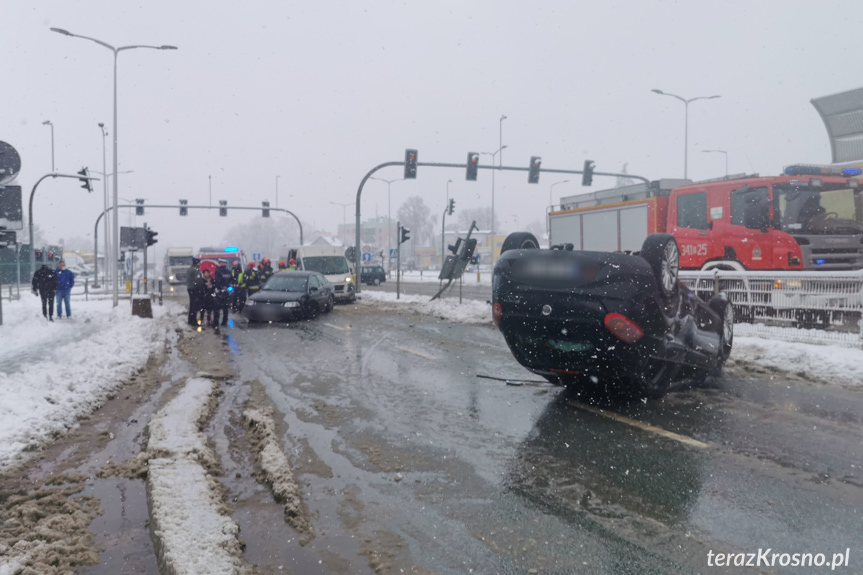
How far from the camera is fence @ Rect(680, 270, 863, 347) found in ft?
34.7

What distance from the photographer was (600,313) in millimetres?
6148

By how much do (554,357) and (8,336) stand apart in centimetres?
1396

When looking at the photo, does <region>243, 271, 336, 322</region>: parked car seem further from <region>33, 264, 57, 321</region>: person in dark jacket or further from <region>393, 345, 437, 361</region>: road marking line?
<region>393, 345, 437, 361</region>: road marking line

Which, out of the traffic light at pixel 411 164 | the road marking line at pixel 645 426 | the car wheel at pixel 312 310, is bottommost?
the road marking line at pixel 645 426

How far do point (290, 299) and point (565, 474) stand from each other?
1430 centimetres

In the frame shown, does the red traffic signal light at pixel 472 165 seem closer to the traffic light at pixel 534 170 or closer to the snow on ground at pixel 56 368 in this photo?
the traffic light at pixel 534 170

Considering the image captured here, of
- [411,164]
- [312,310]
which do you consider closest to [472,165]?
[411,164]

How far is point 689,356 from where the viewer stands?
283 inches

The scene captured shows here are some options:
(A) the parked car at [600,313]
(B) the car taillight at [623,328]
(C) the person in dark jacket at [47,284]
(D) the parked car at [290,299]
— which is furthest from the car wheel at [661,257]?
(C) the person in dark jacket at [47,284]

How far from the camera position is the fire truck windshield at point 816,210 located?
1340 centimetres

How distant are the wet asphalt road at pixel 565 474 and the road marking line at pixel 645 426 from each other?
1.1 inches

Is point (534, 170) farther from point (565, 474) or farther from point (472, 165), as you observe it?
point (565, 474)

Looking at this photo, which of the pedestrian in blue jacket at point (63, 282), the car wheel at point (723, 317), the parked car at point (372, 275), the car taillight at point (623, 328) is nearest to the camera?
the car taillight at point (623, 328)

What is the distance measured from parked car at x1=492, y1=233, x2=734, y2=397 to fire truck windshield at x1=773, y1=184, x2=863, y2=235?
25.3 ft
